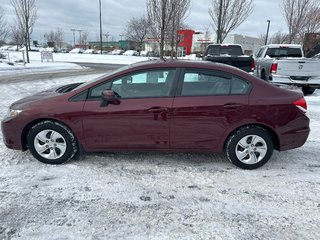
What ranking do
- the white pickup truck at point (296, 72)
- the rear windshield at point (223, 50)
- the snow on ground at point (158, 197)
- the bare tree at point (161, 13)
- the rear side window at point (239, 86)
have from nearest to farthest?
the snow on ground at point (158, 197), the rear side window at point (239, 86), the white pickup truck at point (296, 72), the bare tree at point (161, 13), the rear windshield at point (223, 50)

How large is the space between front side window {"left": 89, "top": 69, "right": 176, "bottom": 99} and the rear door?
0.22 metres

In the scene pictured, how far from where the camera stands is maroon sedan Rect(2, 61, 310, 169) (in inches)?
154

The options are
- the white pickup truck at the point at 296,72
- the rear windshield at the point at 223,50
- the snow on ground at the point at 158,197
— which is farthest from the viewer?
the rear windshield at the point at 223,50

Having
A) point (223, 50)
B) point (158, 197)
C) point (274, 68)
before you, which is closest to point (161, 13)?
point (223, 50)

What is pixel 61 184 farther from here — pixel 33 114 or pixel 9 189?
pixel 33 114

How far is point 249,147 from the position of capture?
405 centimetres

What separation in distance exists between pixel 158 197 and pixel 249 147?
1.59 m

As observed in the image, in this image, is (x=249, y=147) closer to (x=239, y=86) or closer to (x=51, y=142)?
(x=239, y=86)

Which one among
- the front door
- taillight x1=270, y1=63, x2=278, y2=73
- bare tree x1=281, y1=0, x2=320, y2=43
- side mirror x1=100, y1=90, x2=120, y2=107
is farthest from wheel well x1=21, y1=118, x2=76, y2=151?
bare tree x1=281, y1=0, x2=320, y2=43

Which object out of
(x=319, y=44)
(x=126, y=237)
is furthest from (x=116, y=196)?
Result: (x=319, y=44)

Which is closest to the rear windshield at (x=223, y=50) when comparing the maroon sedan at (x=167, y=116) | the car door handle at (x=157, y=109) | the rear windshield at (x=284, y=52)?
the rear windshield at (x=284, y=52)

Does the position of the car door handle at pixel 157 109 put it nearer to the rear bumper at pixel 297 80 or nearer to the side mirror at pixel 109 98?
the side mirror at pixel 109 98

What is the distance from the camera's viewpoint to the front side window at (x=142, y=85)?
401cm

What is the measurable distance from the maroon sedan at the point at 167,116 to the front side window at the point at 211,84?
14 millimetres
